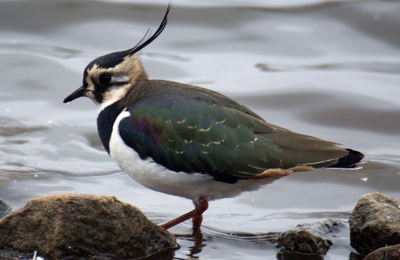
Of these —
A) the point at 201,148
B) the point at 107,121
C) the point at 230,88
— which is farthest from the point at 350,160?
the point at 230,88

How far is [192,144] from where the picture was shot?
15.7 ft

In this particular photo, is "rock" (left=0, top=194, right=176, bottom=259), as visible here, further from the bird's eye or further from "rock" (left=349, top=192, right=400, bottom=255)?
Result: "rock" (left=349, top=192, right=400, bottom=255)

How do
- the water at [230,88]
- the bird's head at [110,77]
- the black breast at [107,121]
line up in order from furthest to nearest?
the water at [230,88] < the bird's head at [110,77] < the black breast at [107,121]

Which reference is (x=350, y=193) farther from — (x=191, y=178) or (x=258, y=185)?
(x=191, y=178)

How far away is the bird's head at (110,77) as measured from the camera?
5.29 m

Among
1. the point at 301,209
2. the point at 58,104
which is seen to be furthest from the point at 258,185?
the point at 58,104

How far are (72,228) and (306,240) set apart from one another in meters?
2.00

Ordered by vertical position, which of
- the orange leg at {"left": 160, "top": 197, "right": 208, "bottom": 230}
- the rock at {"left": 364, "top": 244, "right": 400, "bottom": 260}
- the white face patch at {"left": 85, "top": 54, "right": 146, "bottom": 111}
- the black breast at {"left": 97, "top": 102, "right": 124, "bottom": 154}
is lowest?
the orange leg at {"left": 160, "top": 197, "right": 208, "bottom": 230}

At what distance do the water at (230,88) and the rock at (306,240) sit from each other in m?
0.12

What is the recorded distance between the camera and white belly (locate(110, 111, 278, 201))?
4.76 meters

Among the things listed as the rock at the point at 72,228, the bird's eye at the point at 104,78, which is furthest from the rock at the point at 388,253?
the bird's eye at the point at 104,78

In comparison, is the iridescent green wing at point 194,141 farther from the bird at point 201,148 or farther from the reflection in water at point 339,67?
the reflection in water at point 339,67

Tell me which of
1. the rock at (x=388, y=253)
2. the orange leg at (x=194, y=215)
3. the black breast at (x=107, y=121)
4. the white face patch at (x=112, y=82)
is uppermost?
the white face patch at (x=112, y=82)

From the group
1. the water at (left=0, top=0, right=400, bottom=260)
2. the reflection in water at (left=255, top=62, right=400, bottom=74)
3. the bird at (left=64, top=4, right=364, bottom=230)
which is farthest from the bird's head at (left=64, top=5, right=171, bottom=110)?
the reflection in water at (left=255, top=62, right=400, bottom=74)
